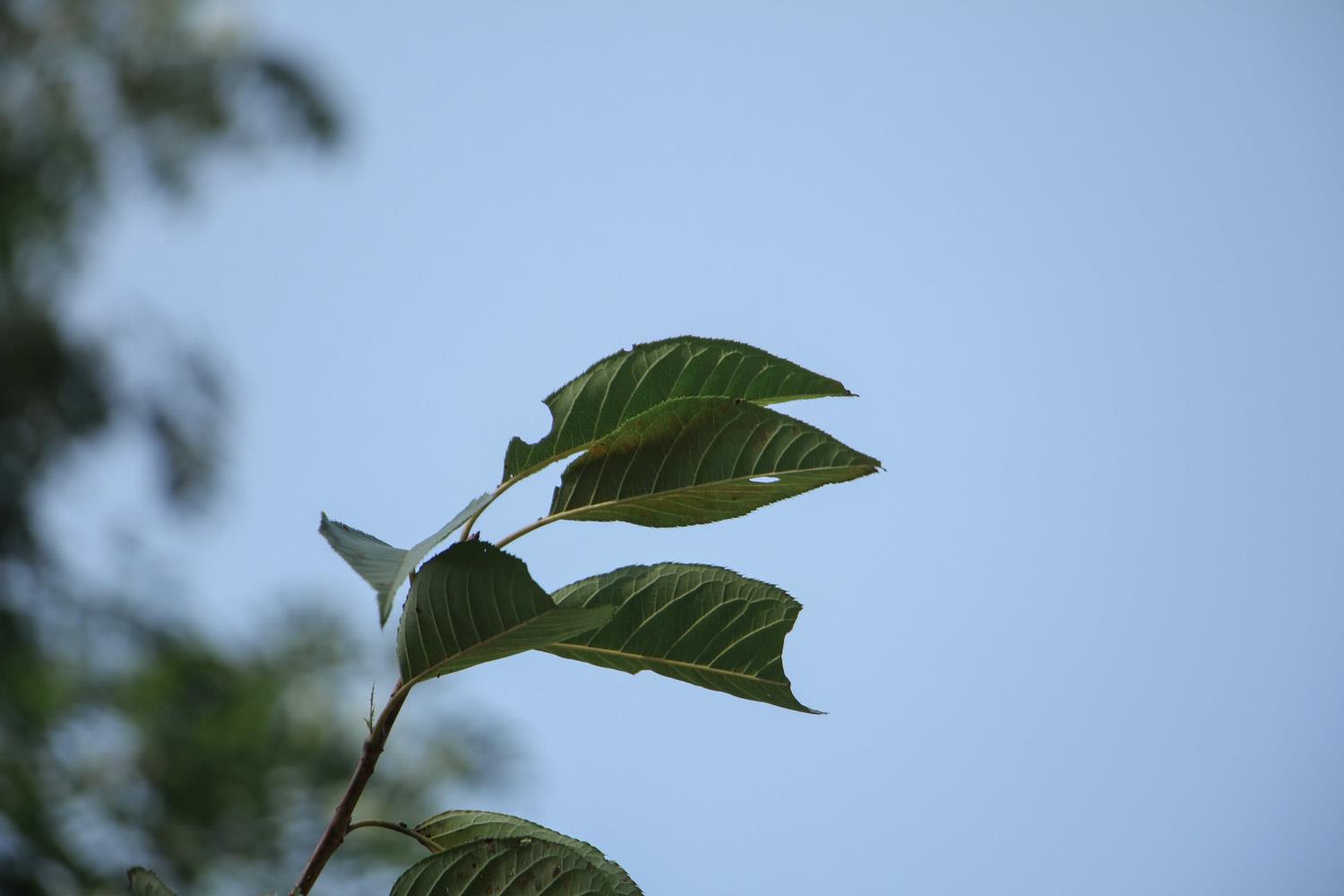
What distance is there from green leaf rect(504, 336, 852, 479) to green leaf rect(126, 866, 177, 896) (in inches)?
7.8

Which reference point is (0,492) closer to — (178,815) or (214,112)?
(178,815)

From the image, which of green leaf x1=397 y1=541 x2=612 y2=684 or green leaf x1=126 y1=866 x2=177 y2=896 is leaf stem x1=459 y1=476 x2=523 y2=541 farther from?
green leaf x1=126 y1=866 x2=177 y2=896

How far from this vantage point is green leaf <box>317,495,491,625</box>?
326 millimetres

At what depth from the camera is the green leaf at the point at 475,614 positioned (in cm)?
37

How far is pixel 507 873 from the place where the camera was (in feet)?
1.32

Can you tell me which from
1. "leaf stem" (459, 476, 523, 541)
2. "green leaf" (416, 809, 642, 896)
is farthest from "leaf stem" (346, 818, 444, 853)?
"leaf stem" (459, 476, 523, 541)

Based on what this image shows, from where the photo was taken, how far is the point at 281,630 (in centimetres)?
354

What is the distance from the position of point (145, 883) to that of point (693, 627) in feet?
0.74

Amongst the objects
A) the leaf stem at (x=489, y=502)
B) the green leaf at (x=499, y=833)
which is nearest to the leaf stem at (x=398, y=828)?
the green leaf at (x=499, y=833)

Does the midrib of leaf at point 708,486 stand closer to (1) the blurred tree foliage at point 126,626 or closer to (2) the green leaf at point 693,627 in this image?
(2) the green leaf at point 693,627

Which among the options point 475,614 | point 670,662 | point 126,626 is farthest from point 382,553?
point 126,626

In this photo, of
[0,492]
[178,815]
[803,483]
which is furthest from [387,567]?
[0,492]

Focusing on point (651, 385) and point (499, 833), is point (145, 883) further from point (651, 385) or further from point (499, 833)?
point (651, 385)

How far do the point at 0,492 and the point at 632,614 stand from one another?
142 inches
